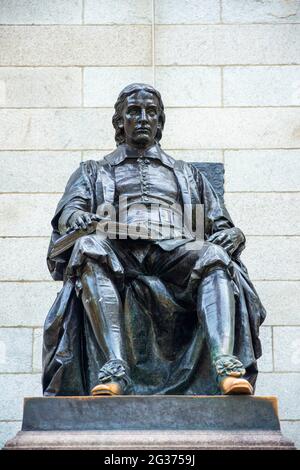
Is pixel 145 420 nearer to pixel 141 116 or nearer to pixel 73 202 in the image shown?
pixel 73 202

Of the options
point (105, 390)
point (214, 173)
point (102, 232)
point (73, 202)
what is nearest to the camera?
point (105, 390)

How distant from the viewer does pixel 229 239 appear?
655 centimetres

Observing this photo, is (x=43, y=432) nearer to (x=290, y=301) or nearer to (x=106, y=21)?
(x=290, y=301)

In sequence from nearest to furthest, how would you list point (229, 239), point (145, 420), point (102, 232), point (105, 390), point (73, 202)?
point (145, 420) < point (105, 390) < point (102, 232) < point (229, 239) < point (73, 202)

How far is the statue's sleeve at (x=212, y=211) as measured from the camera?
22.8 ft

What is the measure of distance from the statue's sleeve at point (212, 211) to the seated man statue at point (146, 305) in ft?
0.40

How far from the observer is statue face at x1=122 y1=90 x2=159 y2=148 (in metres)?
6.98

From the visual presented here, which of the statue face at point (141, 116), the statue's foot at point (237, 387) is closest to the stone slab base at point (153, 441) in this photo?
the statue's foot at point (237, 387)

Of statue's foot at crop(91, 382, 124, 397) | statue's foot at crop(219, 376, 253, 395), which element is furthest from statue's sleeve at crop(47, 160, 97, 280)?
statue's foot at crop(219, 376, 253, 395)

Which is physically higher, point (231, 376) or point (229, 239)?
point (229, 239)

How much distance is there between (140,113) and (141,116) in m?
0.02

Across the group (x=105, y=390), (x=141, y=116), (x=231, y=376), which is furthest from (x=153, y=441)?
(x=141, y=116)

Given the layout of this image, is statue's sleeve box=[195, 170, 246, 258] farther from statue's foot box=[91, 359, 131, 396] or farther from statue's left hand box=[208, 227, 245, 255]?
statue's foot box=[91, 359, 131, 396]

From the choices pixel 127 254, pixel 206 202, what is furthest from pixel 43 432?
pixel 206 202
